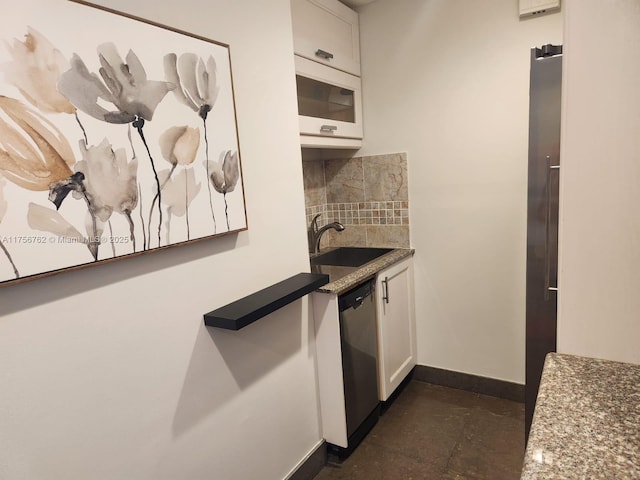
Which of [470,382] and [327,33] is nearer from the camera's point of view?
[327,33]

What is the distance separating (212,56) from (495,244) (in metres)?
1.88

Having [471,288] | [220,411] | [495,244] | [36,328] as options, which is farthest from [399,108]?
[36,328]

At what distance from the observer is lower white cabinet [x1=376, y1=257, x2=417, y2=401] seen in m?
2.32

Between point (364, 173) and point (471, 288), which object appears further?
point (364, 173)

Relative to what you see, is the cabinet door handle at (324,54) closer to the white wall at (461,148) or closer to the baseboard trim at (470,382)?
the white wall at (461,148)

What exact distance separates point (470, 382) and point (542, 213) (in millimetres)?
1320

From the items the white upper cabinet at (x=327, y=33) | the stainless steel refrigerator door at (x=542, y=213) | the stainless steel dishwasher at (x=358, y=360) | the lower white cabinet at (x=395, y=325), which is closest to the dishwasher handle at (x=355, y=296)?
the stainless steel dishwasher at (x=358, y=360)

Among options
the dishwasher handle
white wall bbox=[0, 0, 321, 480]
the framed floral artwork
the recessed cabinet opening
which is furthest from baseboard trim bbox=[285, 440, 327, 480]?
the recessed cabinet opening

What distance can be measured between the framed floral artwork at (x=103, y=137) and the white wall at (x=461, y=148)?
1.48 meters

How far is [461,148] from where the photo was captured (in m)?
2.44

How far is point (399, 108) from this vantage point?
2592 millimetres

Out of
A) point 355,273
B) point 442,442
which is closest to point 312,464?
point 442,442

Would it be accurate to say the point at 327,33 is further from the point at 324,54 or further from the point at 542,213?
the point at 542,213

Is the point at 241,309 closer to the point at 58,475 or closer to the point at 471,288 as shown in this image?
the point at 58,475
